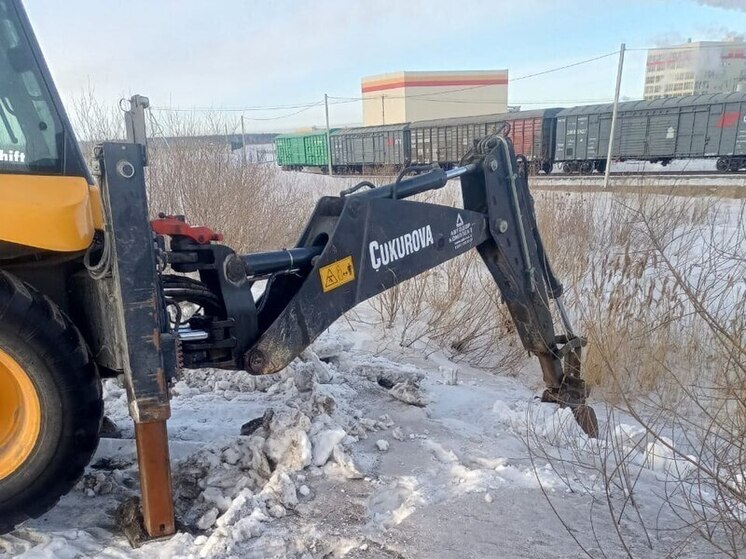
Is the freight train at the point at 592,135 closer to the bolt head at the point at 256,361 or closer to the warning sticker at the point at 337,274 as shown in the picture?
the warning sticker at the point at 337,274

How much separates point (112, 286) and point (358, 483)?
54.9 inches

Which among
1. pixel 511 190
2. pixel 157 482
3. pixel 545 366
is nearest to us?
pixel 157 482

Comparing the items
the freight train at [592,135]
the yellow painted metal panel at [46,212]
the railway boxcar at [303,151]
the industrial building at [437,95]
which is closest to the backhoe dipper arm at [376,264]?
the yellow painted metal panel at [46,212]

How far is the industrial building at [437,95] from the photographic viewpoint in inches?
1847

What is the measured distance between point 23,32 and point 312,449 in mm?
2150

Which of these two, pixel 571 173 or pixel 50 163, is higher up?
pixel 50 163

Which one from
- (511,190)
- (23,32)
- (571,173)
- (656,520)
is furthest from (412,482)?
(571,173)

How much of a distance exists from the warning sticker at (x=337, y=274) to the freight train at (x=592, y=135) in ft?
46.0

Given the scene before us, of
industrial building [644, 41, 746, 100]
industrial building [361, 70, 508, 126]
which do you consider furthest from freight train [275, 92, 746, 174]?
industrial building [644, 41, 746, 100]

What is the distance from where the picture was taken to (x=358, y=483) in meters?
2.80

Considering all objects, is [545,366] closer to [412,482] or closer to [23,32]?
[412,482]

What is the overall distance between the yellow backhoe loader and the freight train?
14070mm

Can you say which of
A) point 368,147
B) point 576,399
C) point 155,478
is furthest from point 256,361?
point 368,147

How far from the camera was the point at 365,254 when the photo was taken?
115 inches
